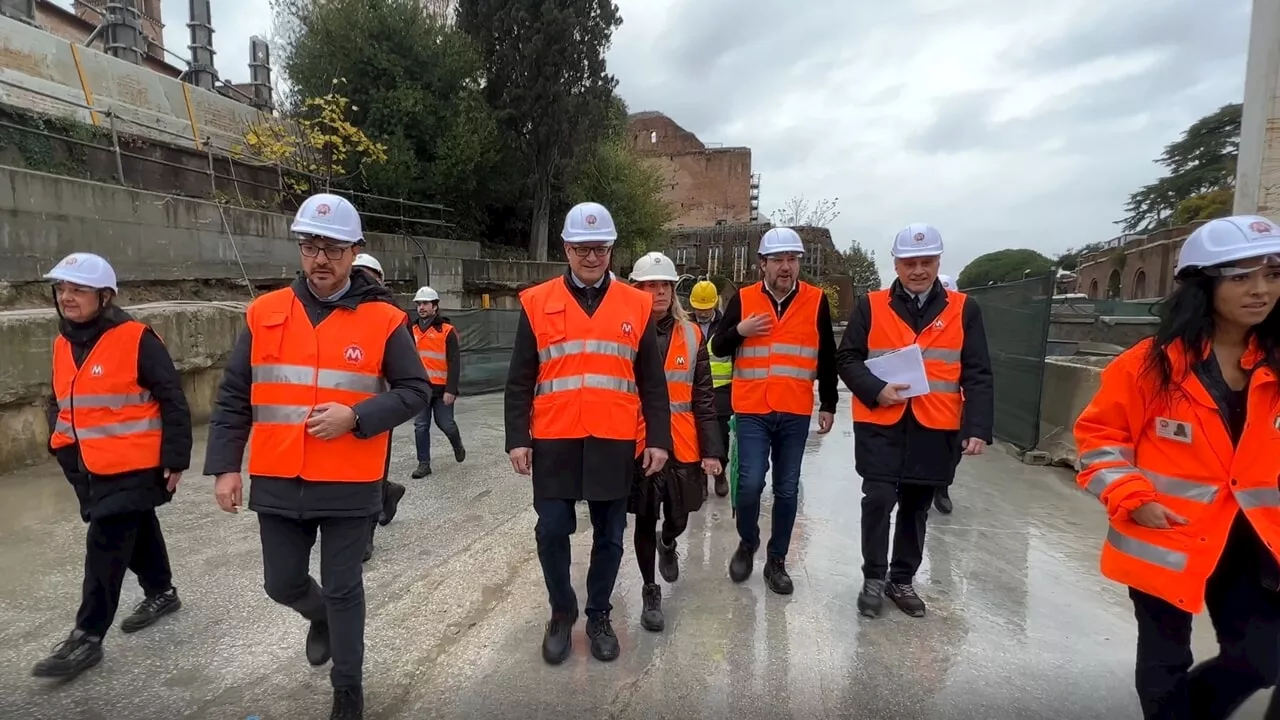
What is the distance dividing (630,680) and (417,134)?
15.3 m

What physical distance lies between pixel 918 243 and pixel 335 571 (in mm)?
3084

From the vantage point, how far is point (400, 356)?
8.16 feet

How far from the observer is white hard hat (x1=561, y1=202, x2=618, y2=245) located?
9.07 ft

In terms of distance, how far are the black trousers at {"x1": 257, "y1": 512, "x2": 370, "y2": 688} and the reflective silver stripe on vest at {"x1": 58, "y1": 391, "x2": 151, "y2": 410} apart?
45.1 inches

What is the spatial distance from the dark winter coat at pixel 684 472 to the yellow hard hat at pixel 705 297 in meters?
1.84

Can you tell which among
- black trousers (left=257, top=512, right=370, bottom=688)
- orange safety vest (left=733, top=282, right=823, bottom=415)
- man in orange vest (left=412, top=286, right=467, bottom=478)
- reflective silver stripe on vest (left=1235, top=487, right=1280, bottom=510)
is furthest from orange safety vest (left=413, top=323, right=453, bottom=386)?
reflective silver stripe on vest (left=1235, top=487, right=1280, bottom=510)

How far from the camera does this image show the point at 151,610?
10.5 ft

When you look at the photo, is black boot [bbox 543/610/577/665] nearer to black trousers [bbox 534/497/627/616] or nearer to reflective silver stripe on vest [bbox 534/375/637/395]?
black trousers [bbox 534/497/627/616]

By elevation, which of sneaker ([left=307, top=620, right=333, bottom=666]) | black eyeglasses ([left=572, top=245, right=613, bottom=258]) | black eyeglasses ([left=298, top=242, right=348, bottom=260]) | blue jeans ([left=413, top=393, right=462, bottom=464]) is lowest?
sneaker ([left=307, top=620, right=333, bottom=666])

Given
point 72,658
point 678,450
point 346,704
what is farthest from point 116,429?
point 678,450

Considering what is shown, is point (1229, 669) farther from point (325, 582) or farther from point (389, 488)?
point (389, 488)

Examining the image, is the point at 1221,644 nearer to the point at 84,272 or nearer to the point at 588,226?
the point at 588,226

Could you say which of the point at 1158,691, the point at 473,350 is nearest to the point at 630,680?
the point at 1158,691

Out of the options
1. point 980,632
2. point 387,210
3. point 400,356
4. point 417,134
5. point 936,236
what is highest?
point 417,134
